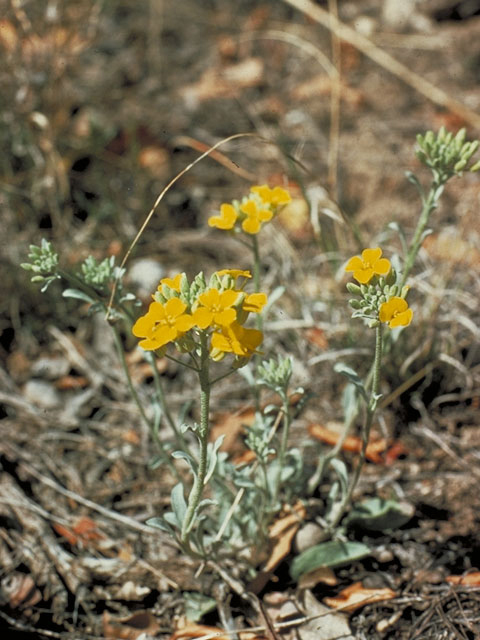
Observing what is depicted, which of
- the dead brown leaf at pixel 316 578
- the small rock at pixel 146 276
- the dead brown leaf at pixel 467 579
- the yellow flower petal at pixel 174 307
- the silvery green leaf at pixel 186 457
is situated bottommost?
the dead brown leaf at pixel 467 579

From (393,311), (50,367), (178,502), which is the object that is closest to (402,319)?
(393,311)

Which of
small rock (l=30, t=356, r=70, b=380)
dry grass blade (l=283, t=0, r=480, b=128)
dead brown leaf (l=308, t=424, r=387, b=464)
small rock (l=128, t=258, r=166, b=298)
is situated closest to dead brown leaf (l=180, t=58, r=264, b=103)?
dry grass blade (l=283, t=0, r=480, b=128)

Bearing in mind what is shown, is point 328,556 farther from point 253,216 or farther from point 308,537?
point 253,216

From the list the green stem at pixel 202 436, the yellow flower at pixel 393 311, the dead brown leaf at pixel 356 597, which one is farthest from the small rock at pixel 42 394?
the yellow flower at pixel 393 311

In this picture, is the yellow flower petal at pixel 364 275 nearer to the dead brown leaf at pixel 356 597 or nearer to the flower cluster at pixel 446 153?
the flower cluster at pixel 446 153

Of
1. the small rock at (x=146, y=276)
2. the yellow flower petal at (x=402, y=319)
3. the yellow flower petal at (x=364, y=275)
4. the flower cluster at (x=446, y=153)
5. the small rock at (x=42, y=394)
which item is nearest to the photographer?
the yellow flower petal at (x=402, y=319)

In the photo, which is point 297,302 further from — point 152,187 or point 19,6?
point 19,6

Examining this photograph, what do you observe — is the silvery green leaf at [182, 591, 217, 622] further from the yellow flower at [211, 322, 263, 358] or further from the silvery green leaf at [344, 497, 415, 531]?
the yellow flower at [211, 322, 263, 358]
